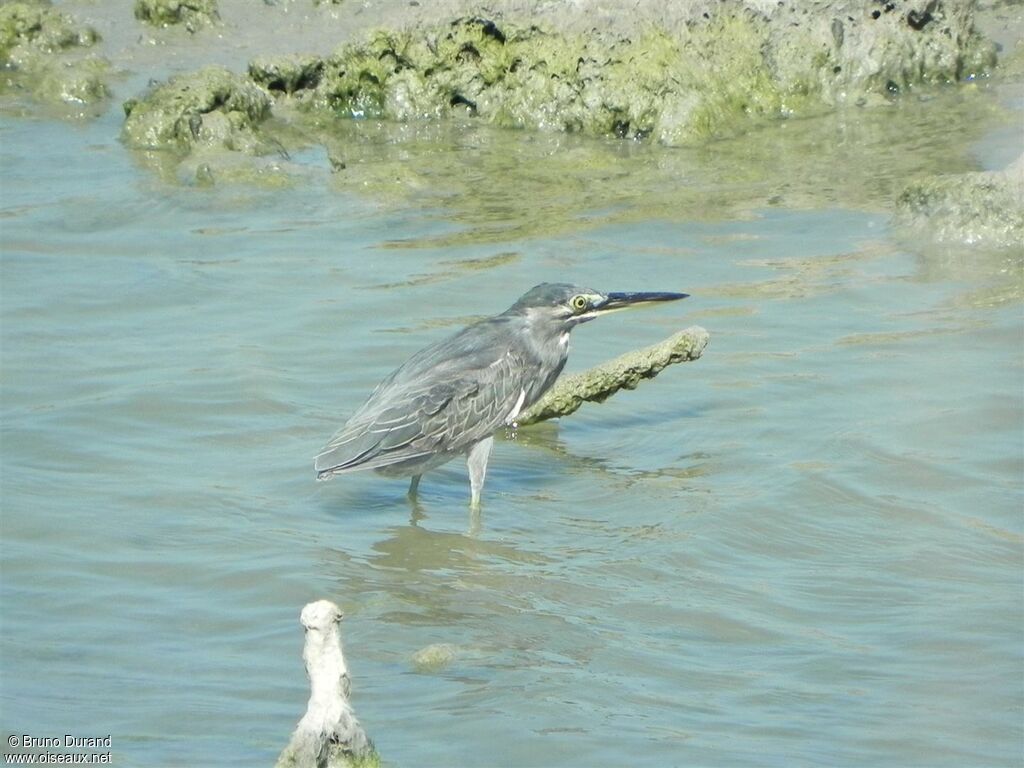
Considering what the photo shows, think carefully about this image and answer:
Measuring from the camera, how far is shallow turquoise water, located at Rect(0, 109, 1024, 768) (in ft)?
15.2

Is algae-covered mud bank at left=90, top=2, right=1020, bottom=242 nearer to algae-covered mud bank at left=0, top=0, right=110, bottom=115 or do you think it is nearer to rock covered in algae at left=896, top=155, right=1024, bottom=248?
rock covered in algae at left=896, top=155, right=1024, bottom=248

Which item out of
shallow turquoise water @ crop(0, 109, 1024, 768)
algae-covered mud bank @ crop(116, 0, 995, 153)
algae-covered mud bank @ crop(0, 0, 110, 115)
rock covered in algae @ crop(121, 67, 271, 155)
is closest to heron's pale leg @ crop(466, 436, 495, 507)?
shallow turquoise water @ crop(0, 109, 1024, 768)

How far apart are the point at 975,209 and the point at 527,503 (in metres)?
4.03

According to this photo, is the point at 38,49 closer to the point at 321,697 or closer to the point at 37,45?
the point at 37,45

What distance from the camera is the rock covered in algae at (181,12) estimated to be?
14.3 metres

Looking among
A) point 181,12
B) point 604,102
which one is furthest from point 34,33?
point 604,102

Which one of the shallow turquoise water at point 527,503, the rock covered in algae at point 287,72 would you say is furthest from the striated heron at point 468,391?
the rock covered in algae at point 287,72

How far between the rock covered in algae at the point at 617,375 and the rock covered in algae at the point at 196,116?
476 centimetres

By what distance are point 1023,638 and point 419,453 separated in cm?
256

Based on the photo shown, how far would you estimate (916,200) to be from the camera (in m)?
9.43

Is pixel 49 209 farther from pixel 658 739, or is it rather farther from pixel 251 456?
pixel 658 739

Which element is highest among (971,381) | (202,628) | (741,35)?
(741,35)

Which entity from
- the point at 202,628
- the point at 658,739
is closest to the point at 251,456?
the point at 202,628

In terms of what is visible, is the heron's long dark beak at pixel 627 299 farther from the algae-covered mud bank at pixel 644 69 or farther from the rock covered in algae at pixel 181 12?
the rock covered in algae at pixel 181 12
